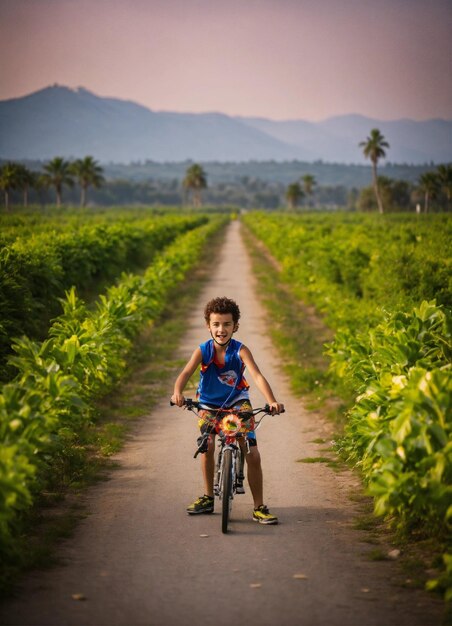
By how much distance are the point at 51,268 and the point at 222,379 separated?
9337mm

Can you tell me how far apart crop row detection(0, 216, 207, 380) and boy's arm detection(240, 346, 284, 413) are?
4.14 metres

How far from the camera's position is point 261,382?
5984 mm

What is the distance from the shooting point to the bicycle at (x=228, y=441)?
19.0 feet

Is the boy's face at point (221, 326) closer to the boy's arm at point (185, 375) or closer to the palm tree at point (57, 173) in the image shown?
the boy's arm at point (185, 375)

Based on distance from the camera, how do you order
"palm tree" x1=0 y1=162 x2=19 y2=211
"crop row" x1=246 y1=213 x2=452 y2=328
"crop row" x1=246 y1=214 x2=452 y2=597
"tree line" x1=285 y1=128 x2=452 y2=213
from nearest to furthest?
1. "crop row" x1=246 y1=214 x2=452 y2=597
2. "crop row" x1=246 y1=213 x2=452 y2=328
3. "palm tree" x1=0 y1=162 x2=19 y2=211
4. "tree line" x1=285 y1=128 x2=452 y2=213

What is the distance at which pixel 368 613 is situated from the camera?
446 centimetres

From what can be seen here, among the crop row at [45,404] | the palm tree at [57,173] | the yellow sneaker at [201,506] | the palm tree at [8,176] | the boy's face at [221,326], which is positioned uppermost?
the palm tree at [57,173]

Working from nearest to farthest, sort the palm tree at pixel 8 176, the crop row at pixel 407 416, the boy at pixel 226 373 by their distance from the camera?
the crop row at pixel 407 416 → the boy at pixel 226 373 → the palm tree at pixel 8 176

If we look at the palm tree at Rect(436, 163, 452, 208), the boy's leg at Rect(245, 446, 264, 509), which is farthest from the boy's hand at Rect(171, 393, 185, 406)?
the palm tree at Rect(436, 163, 452, 208)

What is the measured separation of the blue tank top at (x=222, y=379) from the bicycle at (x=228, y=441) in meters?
0.10

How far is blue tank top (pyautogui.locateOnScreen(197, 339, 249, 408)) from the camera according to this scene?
6133mm

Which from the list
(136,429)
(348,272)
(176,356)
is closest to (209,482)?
(136,429)

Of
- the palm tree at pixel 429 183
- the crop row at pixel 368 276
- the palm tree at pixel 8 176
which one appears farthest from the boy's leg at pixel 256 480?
the palm tree at pixel 429 183

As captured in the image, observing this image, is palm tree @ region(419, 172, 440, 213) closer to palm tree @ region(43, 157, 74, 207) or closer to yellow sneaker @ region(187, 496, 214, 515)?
palm tree @ region(43, 157, 74, 207)
